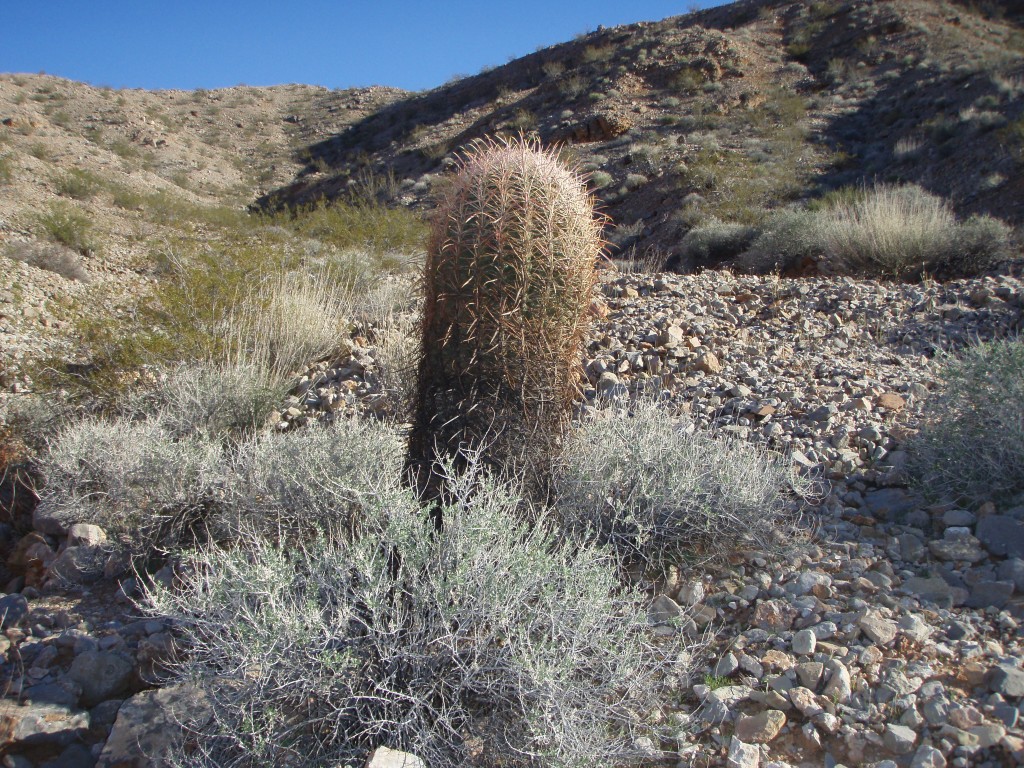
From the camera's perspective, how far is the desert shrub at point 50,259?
9797 millimetres

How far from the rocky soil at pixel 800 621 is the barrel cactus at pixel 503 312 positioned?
101 cm

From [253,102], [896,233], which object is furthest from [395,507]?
[253,102]

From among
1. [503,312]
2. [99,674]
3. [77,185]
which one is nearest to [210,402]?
[99,674]

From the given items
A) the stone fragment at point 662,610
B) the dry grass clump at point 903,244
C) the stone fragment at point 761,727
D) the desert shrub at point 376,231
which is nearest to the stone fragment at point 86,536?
the stone fragment at point 662,610

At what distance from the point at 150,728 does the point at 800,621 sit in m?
2.50

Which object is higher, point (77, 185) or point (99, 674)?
point (77, 185)

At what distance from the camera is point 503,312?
2.95m

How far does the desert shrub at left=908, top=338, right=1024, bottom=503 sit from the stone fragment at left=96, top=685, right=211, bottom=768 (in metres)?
3.50

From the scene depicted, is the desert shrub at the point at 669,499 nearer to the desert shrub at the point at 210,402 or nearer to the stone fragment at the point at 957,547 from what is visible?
the stone fragment at the point at 957,547

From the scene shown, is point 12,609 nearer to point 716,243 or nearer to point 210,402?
point 210,402

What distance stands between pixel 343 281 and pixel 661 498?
20.4ft

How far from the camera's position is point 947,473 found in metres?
3.50

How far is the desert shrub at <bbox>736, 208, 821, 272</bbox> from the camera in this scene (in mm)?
9883

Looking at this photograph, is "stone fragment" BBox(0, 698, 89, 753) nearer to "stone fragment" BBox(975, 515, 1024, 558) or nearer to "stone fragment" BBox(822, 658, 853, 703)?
"stone fragment" BBox(822, 658, 853, 703)
